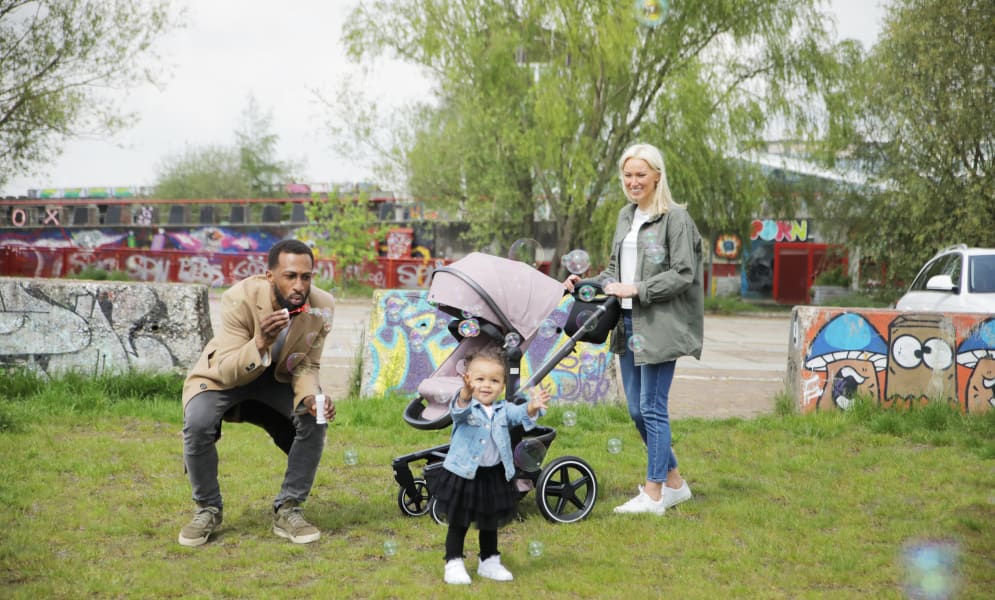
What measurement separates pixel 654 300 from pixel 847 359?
3788mm

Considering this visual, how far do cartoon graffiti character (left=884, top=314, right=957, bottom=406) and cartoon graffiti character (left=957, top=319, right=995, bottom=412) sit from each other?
117 mm

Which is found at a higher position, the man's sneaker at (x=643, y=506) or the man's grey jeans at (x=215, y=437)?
the man's grey jeans at (x=215, y=437)

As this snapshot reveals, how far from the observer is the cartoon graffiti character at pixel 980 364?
7965 mm

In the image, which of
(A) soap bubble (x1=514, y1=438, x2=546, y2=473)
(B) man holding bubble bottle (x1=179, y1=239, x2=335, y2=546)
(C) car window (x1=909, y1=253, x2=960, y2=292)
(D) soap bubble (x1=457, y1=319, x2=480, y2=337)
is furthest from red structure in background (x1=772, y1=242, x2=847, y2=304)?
(B) man holding bubble bottle (x1=179, y1=239, x2=335, y2=546)

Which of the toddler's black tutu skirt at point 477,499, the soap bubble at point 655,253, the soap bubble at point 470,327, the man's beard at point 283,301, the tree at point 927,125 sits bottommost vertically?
the toddler's black tutu skirt at point 477,499

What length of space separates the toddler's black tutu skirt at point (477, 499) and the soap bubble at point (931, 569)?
6.05 feet

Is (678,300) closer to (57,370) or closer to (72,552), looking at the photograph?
(72,552)

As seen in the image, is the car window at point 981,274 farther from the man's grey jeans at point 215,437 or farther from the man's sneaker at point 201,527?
the man's sneaker at point 201,527

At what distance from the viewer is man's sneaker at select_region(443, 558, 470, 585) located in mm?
4059

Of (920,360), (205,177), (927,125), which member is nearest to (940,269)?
(920,360)

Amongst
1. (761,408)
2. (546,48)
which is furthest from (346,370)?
(546,48)

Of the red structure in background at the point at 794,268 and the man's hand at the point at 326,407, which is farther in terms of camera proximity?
the red structure in background at the point at 794,268

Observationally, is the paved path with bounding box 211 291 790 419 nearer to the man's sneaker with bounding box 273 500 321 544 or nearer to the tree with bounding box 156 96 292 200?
the man's sneaker with bounding box 273 500 321 544

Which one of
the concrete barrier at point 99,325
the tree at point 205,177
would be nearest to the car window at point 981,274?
the concrete barrier at point 99,325
